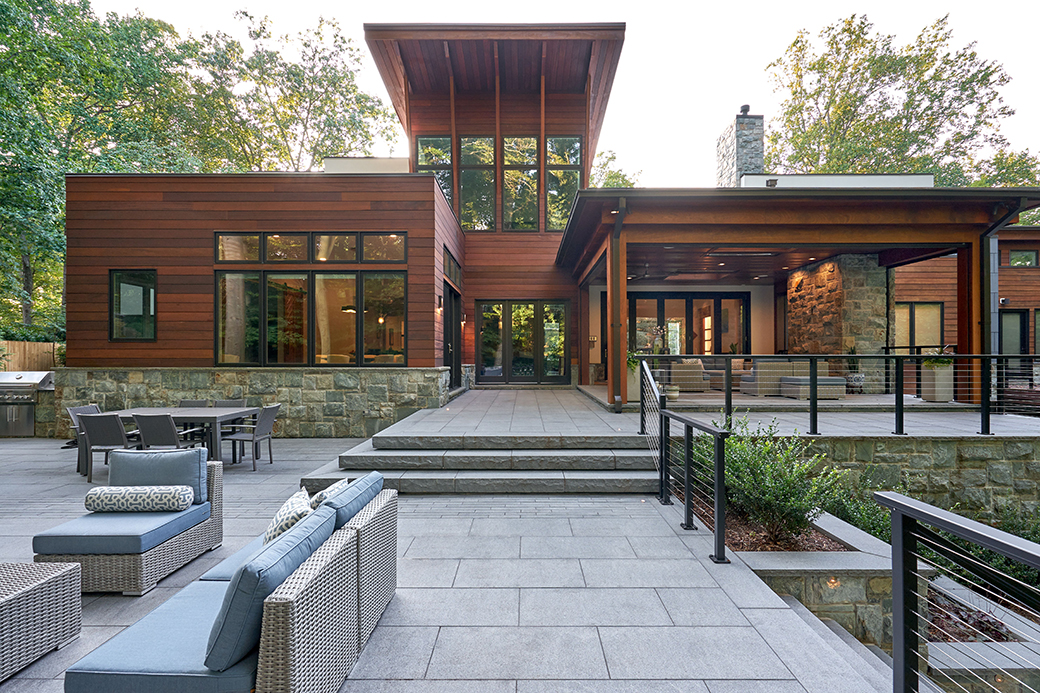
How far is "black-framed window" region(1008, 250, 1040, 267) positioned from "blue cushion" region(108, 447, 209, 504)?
18.8m

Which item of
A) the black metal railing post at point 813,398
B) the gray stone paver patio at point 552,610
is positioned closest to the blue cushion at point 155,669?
the gray stone paver patio at point 552,610

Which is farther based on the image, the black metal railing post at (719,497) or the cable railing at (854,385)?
the cable railing at (854,385)

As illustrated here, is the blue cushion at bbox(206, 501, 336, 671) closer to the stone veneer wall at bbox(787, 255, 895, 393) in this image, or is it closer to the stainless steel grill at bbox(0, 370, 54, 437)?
the stainless steel grill at bbox(0, 370, 54, 437)

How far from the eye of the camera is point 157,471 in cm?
345

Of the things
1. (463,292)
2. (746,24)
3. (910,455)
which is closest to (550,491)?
(910,455)

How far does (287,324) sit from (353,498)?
6798 mm

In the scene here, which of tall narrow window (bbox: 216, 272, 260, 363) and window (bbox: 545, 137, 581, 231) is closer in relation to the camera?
tall narrow window (bbox: 216, 272, 260, 363)

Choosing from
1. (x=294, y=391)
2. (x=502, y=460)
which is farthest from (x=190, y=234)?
(x=502, y=460)

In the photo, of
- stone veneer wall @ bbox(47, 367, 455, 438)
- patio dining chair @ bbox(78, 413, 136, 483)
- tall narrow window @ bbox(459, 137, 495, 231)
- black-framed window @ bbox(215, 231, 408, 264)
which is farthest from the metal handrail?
tall narrow window @ bbox(459, 137, 495, 231)

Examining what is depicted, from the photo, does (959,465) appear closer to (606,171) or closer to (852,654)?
(852,654)

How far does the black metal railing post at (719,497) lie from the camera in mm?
3201

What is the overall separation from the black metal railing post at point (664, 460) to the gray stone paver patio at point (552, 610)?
0.17 metres

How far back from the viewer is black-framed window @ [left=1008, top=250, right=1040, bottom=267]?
13.3 m

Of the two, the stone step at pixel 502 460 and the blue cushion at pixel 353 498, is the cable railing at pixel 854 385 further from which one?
the blue cushion at pixel 353 498
